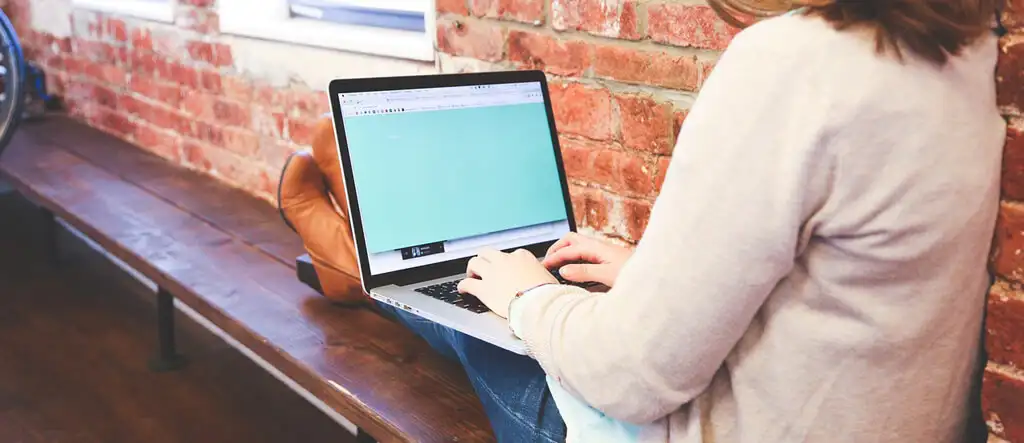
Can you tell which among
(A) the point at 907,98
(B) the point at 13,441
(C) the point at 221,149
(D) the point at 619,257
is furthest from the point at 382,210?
(C) the point at 221,149

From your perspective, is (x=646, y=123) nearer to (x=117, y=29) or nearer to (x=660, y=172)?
(x=660, y=172)

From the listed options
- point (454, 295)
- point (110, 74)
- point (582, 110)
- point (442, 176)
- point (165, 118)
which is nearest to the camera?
point (454, 295)

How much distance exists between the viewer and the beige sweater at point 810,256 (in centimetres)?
70

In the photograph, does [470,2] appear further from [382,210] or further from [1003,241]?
[1003,241]

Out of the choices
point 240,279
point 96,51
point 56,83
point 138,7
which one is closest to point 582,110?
point 240,279

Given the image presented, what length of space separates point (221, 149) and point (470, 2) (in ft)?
3.74

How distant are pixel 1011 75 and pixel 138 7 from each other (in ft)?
8.50

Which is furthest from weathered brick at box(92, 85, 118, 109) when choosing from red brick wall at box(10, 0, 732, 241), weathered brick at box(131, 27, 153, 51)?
red brick wall at box(10, 0, 732, 241)

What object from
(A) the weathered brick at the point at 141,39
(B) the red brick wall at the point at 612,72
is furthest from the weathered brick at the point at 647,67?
(A) the weathered brick at the point at 141,39

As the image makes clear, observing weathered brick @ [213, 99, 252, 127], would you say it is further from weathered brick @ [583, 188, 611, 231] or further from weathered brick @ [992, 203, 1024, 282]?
weathered brick @ [992, 203, 1024, 282]

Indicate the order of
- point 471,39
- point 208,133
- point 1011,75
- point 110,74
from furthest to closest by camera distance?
point 110,74, point 208,133, point 471,39, point 1011,75

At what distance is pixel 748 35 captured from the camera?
74 cm

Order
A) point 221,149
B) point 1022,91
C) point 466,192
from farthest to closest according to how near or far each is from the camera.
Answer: point 221,149 < point 466,192 < point 1022,91

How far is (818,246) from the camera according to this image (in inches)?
29.3
